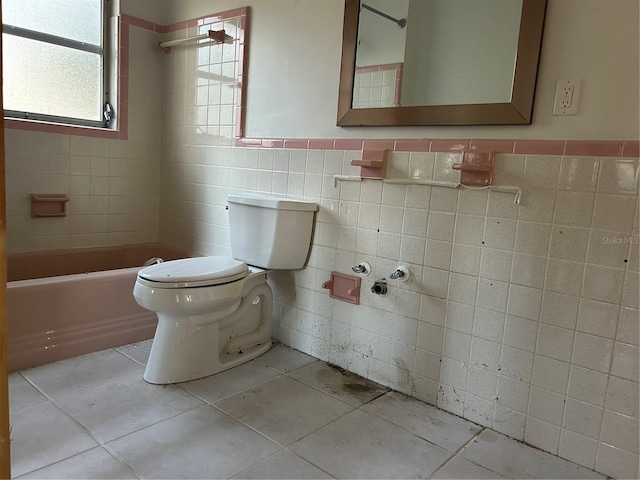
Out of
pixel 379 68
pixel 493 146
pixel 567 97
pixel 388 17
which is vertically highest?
pixel 388 17

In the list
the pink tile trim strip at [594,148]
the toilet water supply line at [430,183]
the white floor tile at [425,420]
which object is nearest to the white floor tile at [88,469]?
the white floor tile at [425,420]

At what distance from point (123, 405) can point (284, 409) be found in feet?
1.95

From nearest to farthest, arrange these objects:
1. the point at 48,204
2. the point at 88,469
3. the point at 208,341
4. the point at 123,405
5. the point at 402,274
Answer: the point at 88,469, the point at 123,405, the point at 402,274, the point at 208,341, the point at 48,204

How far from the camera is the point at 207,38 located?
2.60 metres

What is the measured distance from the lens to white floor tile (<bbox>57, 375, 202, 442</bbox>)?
1.61 metres

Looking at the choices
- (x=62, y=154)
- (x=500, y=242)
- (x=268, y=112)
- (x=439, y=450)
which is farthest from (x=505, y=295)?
(x=62, y=154)

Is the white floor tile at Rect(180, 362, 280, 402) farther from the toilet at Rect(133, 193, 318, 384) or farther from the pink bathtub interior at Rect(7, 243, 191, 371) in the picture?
the pink bathtub interior at Rect(7, 243, 191, 371)

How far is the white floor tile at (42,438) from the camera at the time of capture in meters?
1.40

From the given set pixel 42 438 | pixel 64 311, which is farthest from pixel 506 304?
pixel 64 311

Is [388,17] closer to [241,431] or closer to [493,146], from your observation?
[493,146]

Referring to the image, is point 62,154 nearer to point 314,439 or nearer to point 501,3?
point 314,439

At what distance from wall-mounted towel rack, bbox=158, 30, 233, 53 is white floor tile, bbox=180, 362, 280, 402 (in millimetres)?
1682

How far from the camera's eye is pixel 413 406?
1875 mm

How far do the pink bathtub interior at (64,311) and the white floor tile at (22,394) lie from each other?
120 mm
